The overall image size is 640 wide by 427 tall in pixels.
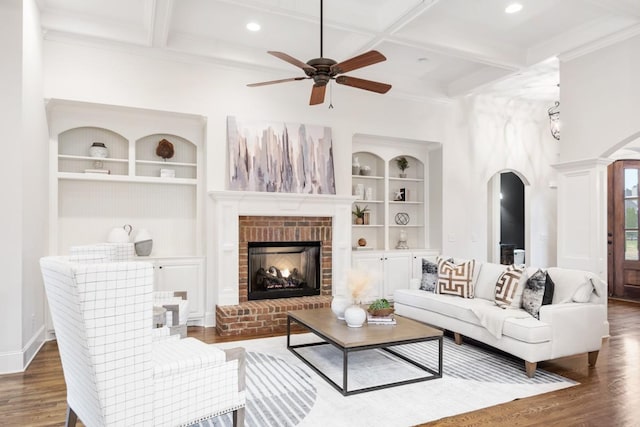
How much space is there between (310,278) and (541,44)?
4.17 metres

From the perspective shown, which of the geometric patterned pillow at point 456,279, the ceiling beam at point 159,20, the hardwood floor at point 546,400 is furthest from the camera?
the geometric patterned pillow at point 456,279

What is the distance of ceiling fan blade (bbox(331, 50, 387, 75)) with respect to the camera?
3256 mm

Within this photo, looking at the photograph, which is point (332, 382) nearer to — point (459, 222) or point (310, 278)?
point (310, 278)

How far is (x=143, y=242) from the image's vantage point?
5125 millimetres

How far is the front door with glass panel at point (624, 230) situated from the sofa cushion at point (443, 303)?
4.53m

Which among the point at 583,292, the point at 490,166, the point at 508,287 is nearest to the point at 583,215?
the point at 583,292

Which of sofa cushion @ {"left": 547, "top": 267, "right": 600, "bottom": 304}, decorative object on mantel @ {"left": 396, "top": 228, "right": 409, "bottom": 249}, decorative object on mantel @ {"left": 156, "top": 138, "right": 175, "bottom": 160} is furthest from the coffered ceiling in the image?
decorative object on mantel @ {"left": 396, "top": 228, "right": 409, "bottom": 249}

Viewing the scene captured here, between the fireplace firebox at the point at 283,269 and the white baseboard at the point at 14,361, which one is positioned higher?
the fireplace firebox at the point at 283,269

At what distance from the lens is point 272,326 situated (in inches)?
200

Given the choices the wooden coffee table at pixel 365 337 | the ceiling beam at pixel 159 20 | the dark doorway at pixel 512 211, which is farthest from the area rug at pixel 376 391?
the dark doorway at pixel 512 211

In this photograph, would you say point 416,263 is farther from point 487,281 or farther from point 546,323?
point 546,323

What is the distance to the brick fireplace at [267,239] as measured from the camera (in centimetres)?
506

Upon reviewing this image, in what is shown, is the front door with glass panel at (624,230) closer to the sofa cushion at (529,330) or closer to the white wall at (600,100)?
the white wall at (600,100)

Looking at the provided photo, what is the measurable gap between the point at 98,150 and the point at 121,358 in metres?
3.75
